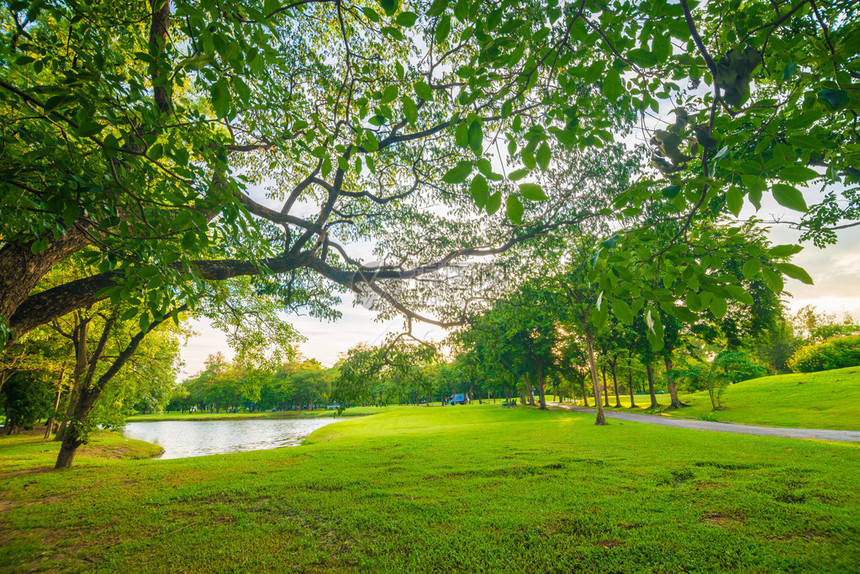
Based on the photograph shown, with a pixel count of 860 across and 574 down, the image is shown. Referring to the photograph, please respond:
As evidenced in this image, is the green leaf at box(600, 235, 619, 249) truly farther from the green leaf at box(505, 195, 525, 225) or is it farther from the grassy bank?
the grassy bank

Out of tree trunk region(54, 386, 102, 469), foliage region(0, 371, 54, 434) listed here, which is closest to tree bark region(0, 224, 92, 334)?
tree trunk region(54, 386, 102, 469)

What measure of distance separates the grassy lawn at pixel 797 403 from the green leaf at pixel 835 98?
59.0 feet

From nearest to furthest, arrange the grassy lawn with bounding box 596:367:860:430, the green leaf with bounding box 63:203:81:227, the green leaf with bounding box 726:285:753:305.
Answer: the green leaf with bounding box 726:285:753:305
the green leaf with bounding box 63:203:81:227
the grassy lawn with bounding box 596:367:860:430

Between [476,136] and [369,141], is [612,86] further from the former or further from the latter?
[369,141]

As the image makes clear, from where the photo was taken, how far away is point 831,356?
26.9 metres

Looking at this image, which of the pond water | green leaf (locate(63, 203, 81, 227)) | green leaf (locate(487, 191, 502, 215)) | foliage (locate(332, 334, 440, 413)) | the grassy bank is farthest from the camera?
the pond water

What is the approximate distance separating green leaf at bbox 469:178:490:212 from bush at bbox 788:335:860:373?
40463 millimetres

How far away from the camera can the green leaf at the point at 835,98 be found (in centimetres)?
123

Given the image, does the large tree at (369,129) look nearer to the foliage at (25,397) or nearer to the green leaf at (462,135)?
the green leaf at (462,135)

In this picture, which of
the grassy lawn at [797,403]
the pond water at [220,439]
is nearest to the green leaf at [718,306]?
the grassy lawn at [797,403]

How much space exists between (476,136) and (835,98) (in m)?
1.33

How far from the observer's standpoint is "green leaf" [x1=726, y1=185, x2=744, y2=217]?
4.98 feet

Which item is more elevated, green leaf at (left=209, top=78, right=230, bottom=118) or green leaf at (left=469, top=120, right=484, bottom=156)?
green leaf at (left=209, top=78, right=230, bottom=118)

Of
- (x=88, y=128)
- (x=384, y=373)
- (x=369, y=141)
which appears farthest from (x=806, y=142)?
(x=384, y=373)
